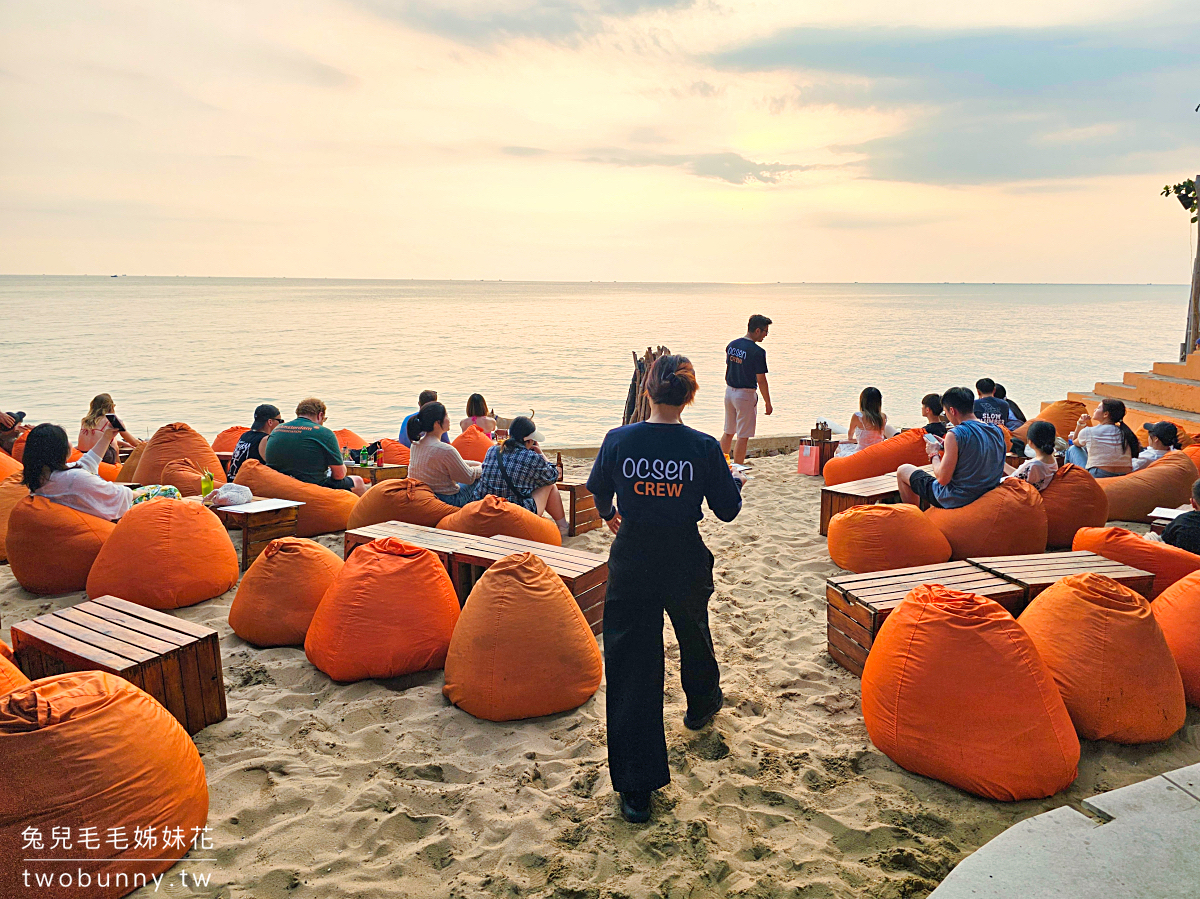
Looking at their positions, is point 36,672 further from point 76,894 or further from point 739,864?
point 739,864

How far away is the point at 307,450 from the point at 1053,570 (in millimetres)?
5703

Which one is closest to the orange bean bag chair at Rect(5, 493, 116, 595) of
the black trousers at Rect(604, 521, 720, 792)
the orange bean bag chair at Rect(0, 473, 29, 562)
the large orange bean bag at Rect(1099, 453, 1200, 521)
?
the orange bean bag chair at Rect(0, 473, 29, 562)

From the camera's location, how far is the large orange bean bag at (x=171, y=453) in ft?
23.1

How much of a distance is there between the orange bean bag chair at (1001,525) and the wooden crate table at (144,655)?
4.76 m

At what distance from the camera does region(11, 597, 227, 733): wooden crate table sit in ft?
10.5

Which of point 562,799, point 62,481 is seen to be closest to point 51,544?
point 62,481

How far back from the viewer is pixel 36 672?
3451 mm

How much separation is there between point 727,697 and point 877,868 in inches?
51.1

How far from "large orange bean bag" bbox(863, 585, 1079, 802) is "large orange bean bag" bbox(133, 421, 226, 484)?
6.43 meters

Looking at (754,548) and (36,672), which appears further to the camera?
(754,548)

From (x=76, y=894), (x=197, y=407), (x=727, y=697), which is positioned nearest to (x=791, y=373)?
(x=197, y=407)

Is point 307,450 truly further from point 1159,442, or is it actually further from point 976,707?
point 1159,442

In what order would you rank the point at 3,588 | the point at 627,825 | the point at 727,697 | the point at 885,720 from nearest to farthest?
the point at 627,825 < the point at 885,720 < the point at 727,697 < the point at 3,588

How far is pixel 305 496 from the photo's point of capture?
20.9ft
